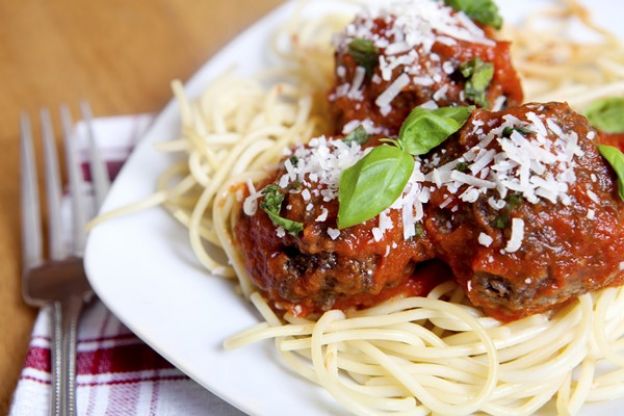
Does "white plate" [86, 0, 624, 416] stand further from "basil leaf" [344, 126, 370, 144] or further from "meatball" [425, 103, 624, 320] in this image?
"basil leaf" [344, 126, 370, 144]

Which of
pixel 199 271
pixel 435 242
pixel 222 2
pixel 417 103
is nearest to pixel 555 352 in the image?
pixel 435 242

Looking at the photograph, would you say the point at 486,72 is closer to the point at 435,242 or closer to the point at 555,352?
the point at 435,242

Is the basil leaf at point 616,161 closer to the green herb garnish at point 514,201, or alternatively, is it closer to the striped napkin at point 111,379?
the green herb garnish at point 514,201

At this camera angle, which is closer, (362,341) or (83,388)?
(362,341)

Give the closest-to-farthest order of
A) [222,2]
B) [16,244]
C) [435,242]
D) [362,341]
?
1. [435,242]
2. [362,341]
3. [16,244]
4. [222,2]

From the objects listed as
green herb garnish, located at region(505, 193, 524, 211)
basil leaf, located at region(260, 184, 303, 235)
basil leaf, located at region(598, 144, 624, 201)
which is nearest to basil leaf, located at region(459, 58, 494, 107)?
basil leaf, located at region(598, 144, 624, 201)

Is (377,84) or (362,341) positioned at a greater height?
(377,84)

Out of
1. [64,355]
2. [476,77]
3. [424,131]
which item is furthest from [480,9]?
[64,355]
